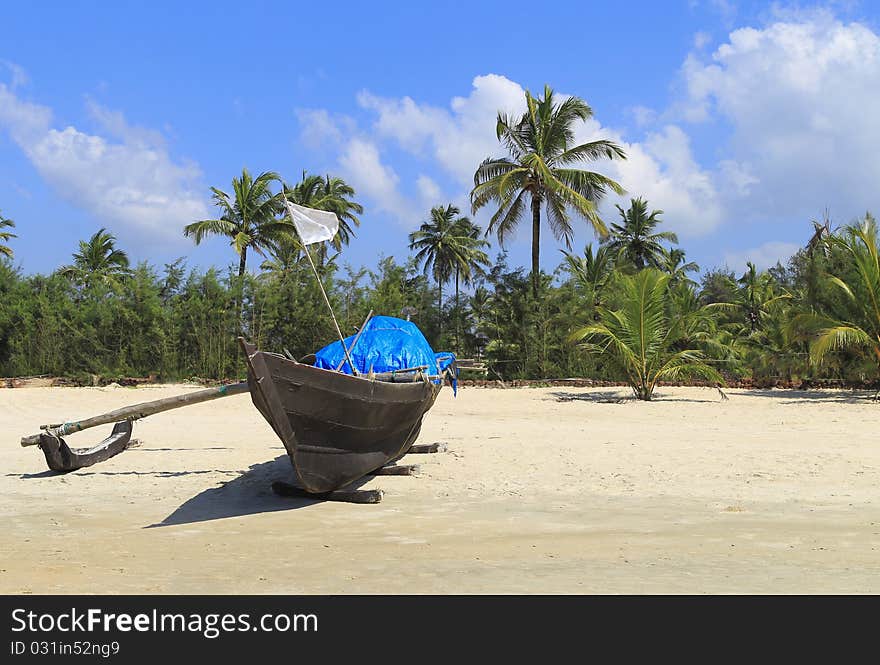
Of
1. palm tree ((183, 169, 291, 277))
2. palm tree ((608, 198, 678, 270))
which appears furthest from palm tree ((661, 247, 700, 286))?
palm tree ((183, 169, 291, 277))

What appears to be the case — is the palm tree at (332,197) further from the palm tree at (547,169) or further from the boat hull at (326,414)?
the boat hull at (326,414)

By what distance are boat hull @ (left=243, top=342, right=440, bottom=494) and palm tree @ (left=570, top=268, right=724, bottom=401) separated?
1019cm

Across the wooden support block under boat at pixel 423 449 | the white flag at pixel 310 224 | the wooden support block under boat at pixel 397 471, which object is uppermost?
the white flag at pixel 310 224

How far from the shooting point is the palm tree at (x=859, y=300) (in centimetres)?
1582

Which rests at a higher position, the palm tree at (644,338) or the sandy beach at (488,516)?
the palm tree at (644,338)

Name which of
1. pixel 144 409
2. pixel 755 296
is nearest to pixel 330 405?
pixel 144 409

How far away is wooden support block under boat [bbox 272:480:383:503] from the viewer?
732 centimetres

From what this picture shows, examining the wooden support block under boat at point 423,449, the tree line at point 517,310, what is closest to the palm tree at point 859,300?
the tree line at point 517,310

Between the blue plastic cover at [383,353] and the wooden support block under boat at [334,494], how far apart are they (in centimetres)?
156

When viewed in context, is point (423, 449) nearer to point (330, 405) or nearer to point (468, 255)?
point (330, 405)

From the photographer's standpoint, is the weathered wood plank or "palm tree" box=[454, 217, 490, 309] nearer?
the weathered wood plank

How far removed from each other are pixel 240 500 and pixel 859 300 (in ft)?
47.8

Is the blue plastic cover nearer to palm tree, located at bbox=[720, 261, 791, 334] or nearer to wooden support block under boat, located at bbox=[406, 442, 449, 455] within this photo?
wooden support block under boat, located at bbox=[406, 442, 449, 455]
